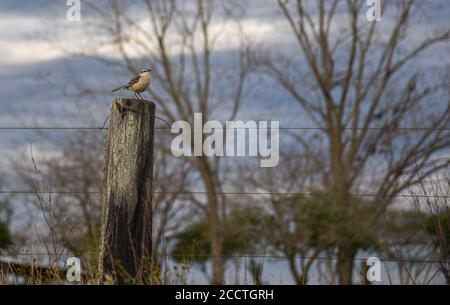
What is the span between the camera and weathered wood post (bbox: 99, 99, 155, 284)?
5.04 meters

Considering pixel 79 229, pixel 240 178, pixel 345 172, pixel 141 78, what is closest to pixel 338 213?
pixel 345 172

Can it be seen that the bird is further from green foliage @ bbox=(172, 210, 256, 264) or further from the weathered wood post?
green foliage @ bbox=(172, 210, 256, 264)

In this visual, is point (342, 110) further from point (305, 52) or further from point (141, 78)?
point (141, 78)

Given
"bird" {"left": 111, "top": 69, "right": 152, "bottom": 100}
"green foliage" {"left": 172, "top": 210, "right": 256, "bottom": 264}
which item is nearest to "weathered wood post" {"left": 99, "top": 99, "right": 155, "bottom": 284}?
"bird" {"left": 111, "top": 69, "right": 152, "bottom": 100}

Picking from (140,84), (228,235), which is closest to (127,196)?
(140,84)

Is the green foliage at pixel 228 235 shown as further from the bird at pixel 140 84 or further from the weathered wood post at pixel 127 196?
the weathered wood post at pixel 127 196

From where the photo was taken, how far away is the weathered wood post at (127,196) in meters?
5.04

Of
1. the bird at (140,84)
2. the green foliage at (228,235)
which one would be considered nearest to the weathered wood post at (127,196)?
the bird at (140,84)

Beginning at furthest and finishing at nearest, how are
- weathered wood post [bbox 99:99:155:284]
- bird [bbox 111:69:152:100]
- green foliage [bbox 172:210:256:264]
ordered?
green foliage [bbox 172:210:256:264] → bird [bbox 111:69:152:100] → weathered wood post [bbox 99:99:155:284]

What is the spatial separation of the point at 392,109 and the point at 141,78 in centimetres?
1405

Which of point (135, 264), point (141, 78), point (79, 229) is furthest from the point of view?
point (79, 229)

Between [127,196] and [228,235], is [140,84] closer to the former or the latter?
[127,196]

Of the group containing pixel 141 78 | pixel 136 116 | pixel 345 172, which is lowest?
pixel 136 116
